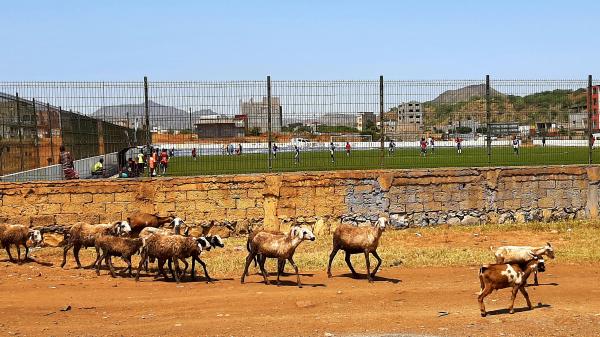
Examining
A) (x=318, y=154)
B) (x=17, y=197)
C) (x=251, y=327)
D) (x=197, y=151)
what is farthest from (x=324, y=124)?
(x=251, y=327)

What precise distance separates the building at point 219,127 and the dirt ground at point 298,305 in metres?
6.00

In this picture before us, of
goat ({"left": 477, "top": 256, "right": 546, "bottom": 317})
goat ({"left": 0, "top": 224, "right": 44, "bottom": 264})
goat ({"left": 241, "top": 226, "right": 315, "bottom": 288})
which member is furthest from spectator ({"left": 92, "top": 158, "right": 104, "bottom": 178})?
goat ({"left": 477, "top": 256, "right": 546, "bottom": 317})

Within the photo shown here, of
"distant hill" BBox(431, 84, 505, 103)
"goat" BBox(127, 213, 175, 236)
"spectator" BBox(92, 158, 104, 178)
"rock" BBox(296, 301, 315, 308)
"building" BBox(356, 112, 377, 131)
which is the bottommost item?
"rock" BBox(296, 301, 315, 308)

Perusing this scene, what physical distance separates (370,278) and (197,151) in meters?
7.96

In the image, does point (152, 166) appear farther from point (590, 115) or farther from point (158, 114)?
point (590, 115)

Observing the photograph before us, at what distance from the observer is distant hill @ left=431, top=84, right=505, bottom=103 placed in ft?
70.2

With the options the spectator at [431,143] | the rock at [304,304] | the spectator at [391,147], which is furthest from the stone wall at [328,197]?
the rock at [304,304]

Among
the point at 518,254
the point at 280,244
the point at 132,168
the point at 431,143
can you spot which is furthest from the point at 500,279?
the point at 132,168

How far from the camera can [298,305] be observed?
1194cm

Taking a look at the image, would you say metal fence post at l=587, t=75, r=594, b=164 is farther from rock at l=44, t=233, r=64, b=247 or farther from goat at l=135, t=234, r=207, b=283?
rock at l=44, t=233, r=64, b=247

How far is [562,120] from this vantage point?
2280 cm

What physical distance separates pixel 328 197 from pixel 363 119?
258 cm

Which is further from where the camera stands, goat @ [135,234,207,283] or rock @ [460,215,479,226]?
rock @ [460,215,479,226]

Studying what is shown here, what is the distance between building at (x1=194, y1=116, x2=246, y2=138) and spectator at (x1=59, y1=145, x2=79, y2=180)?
3554 mm
